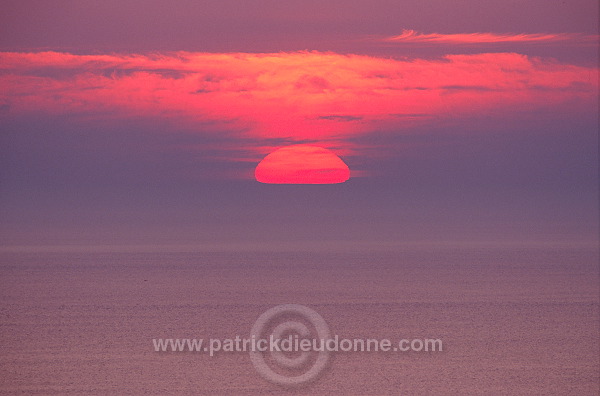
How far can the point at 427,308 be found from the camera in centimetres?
1090

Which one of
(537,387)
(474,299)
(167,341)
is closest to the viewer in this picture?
(537,387)

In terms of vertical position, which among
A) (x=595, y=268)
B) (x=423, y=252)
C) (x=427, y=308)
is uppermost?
(x=423, y=252)

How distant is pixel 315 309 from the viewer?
10812mm

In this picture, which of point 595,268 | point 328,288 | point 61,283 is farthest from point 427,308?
point 595,268

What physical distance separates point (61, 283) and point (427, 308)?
255 inches

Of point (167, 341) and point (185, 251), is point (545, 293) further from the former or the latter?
point (185, 251)

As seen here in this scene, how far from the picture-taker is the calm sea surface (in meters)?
7.08

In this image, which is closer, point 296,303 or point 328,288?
point 296,303

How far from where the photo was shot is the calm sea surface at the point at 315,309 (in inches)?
279

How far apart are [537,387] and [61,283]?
30.0 feet

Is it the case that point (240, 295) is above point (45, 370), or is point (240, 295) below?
above

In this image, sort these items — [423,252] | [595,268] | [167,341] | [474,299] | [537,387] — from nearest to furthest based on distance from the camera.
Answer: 1. [537,387]
2. [167,341]
3. [474,299]
4. [595,268]
5. [423,252]

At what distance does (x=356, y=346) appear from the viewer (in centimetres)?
843

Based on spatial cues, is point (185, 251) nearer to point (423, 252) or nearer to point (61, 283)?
point (423, 252)
